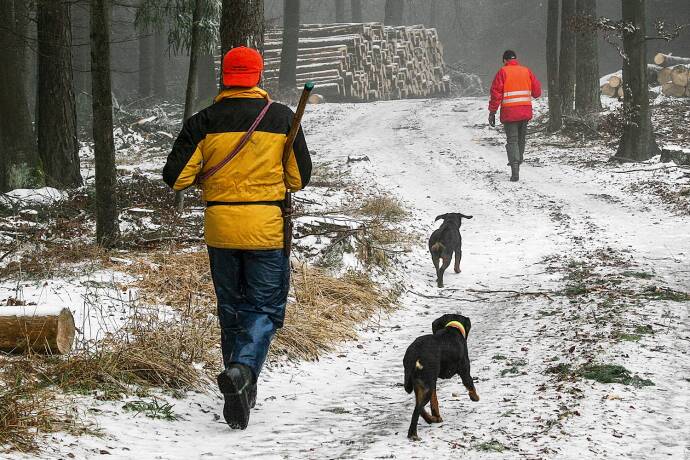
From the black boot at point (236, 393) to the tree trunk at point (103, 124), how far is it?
4.25 meters

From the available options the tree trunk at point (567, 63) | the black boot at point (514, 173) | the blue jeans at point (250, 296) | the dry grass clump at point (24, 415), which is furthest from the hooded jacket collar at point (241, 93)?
the tree trunk at point (567, 63)

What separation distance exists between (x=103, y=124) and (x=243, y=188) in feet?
13.1

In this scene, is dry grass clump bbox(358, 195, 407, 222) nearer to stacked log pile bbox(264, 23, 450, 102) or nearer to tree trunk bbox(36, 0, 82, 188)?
tree trunk bbox(36, 0, 82, 188)

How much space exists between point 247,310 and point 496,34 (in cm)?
3970

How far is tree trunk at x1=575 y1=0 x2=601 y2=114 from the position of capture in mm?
19031

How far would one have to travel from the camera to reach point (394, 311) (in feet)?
25.9

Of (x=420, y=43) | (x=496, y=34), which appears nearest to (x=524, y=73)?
(x=420, y=43)

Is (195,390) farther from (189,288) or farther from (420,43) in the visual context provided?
(420,43)

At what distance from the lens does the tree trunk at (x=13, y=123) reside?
1145cm

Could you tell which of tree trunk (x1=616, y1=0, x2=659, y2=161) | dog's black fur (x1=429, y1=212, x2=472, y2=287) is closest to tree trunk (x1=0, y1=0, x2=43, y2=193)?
dog's black fur (x1=429, y1=212, x2=472, y2=287)

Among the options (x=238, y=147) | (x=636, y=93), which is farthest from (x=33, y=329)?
(x=636, y=93)

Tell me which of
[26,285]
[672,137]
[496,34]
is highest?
[496,34]

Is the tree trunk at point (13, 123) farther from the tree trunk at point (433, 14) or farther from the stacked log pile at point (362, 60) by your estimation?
the tree trunk at point (433, 14)

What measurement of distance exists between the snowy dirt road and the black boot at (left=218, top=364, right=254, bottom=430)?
10cm
